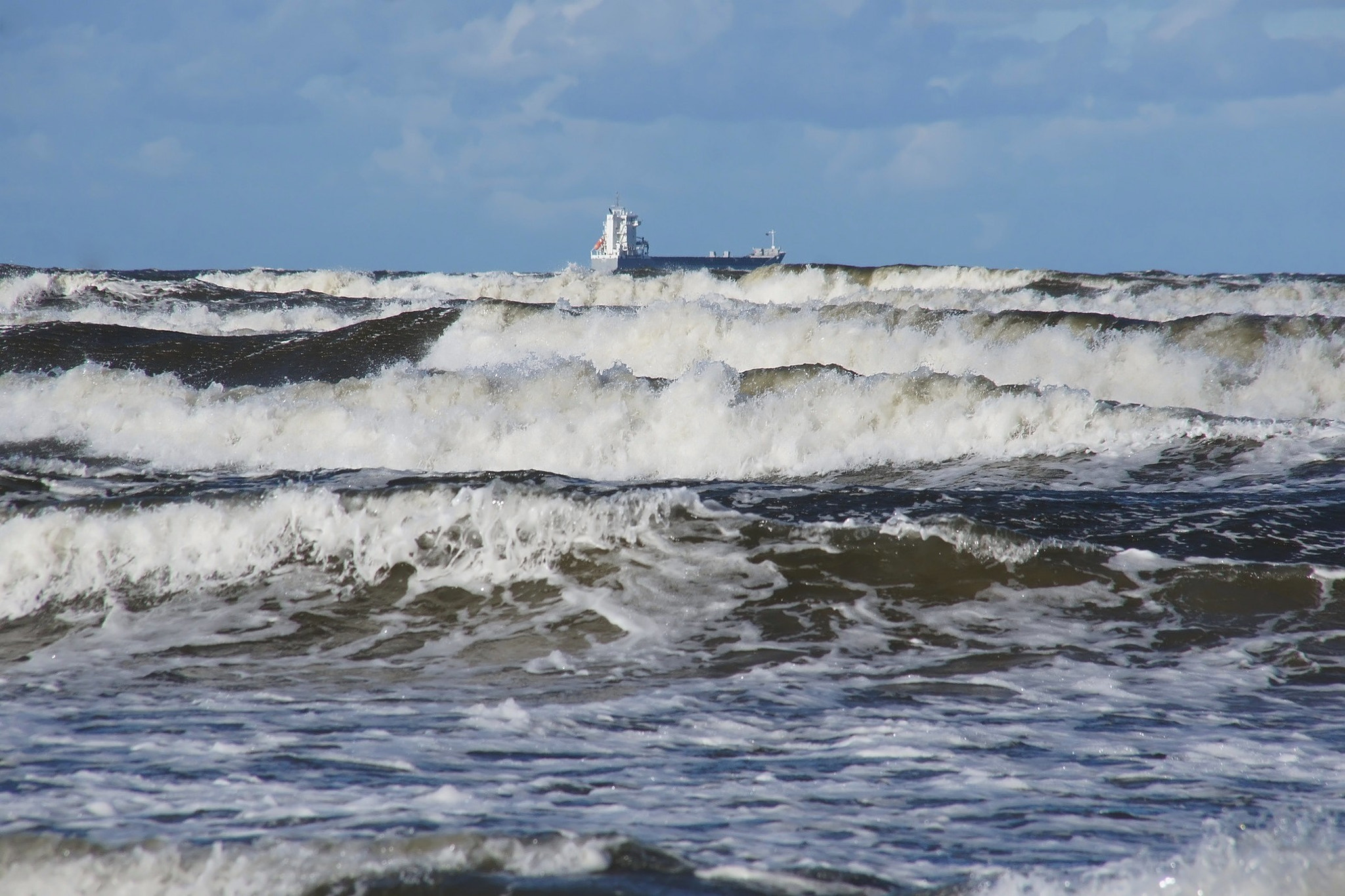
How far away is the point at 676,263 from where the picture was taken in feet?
269

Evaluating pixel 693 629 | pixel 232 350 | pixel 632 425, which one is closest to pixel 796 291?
pixel 232 350

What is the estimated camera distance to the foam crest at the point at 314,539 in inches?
274

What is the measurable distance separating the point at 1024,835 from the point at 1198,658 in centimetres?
256

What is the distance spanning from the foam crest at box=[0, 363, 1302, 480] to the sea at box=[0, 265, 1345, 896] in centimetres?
5

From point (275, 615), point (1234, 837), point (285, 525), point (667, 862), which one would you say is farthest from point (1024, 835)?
point (285, 525)

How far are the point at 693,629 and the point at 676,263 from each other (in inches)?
3046

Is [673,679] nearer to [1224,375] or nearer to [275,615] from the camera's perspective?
[275,615]

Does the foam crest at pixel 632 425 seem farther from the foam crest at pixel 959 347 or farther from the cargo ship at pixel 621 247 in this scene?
the cargo ship at pixel 621 247

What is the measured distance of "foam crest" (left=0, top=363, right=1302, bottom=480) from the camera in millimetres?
10789

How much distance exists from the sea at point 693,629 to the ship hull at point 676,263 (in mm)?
59379

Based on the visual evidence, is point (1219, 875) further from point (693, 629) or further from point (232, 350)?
point (232, 350)

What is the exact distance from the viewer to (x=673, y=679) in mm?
5215

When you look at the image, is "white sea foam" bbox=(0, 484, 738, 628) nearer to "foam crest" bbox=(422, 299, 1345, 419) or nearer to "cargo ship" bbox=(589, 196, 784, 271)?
"foam crest" bbox=(422, 299, 1345, 419)

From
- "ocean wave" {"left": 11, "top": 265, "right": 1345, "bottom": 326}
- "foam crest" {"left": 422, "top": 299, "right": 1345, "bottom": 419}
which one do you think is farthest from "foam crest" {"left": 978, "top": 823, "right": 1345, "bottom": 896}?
"ocean wave" {"left": 11, "top": 265, "right": 1345, "bottom": 326}
